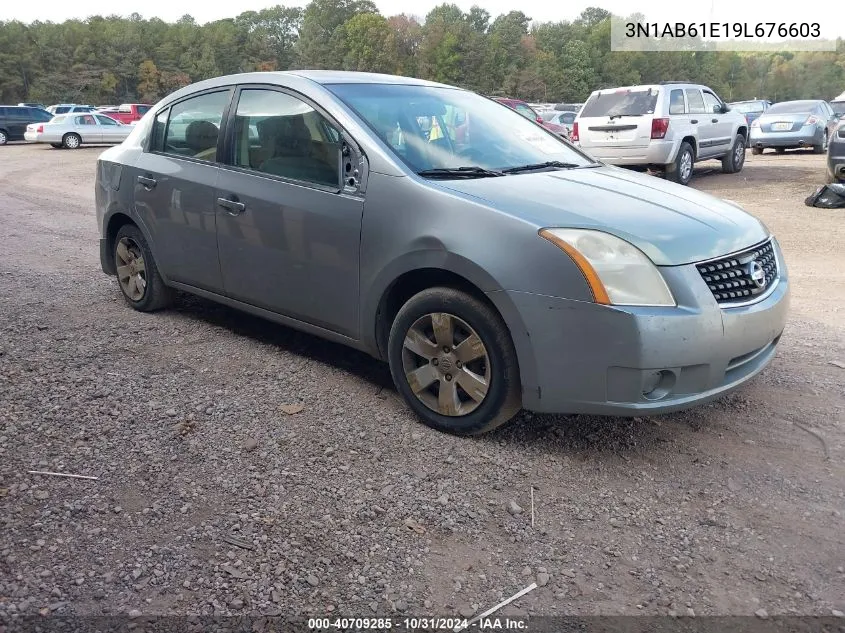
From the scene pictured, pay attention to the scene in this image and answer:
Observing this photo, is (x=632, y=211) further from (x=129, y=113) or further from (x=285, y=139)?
(x=129, y=113)

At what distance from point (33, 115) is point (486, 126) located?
3290cm

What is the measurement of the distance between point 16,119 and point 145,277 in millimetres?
30952

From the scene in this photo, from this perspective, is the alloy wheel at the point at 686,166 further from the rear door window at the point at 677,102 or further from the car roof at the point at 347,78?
the car roof at the point at 347,78

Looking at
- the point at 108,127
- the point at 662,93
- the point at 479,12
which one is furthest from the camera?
the point at 479,12

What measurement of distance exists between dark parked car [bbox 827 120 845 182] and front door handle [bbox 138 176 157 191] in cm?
1041

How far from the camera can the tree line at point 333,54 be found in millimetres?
86188

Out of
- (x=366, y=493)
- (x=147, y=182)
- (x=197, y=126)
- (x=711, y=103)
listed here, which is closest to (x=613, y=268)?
(x=366, y=493)

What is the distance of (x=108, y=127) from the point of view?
97.9 feet

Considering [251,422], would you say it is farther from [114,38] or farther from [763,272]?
[114,38]

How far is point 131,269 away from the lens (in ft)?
18.4

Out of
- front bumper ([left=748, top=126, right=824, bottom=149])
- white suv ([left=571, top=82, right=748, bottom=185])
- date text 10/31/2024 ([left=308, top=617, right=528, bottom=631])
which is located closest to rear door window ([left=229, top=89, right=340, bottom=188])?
date text 10/31/2024 ([left=308, top=617, right=528, bottom=631])

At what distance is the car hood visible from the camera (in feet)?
10.9

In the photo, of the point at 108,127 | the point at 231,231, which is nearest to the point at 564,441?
the point at 231,231

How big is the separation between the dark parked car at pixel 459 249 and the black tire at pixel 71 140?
87.4 feet
